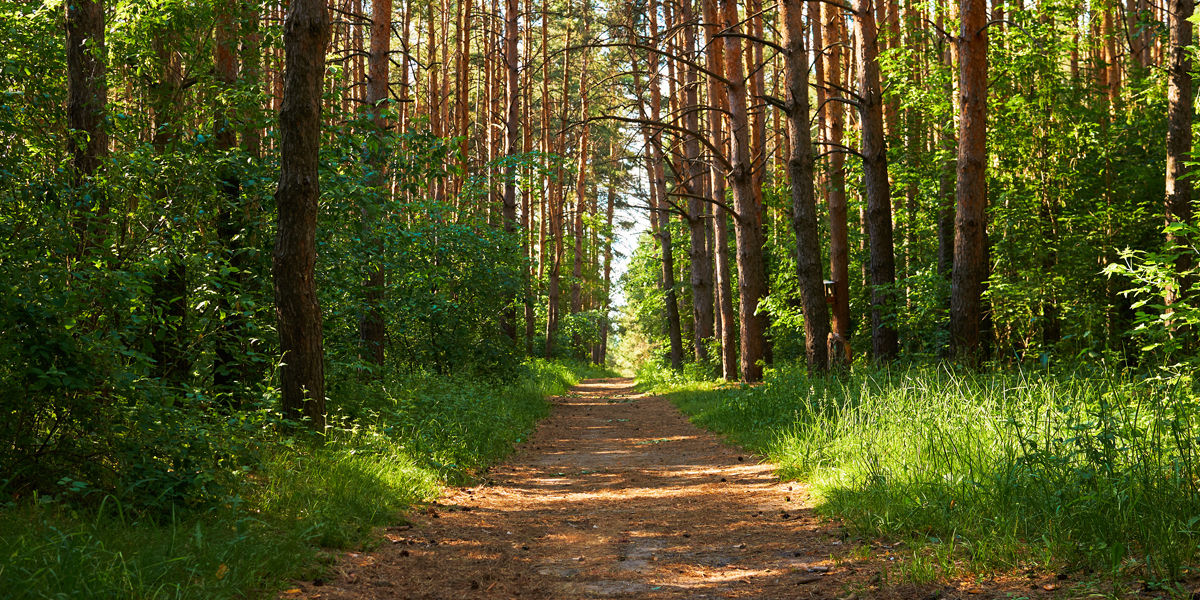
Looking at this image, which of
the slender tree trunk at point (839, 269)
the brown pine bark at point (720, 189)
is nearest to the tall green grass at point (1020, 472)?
the slender tree trunk at point (839, 269)

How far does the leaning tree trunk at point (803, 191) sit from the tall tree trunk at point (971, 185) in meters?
2.53

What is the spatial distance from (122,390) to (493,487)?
354cm

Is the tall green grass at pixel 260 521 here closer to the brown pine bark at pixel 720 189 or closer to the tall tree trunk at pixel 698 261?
the brown pine bark at pixel 720 189

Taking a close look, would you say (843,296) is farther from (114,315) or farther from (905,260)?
(114,315)

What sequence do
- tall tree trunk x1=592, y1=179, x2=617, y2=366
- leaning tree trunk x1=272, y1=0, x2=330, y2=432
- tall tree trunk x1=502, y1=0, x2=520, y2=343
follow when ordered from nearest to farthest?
leaning tree trunk x1=272, y1=0, x2=330, y2=432 → tall tree trunk x1=502, y1=0, x2=520, y2=343 → tall tree trunk x1=592, y1=179, x2=617, y2=366

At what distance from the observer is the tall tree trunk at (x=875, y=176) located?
13180 mm

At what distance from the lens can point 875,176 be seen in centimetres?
1330

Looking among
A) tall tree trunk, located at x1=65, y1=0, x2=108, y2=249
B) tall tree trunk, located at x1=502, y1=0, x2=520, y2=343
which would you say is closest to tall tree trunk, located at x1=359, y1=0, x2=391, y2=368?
tall tree trunk, located at x1=65, y1=0, x2=108, y2=249

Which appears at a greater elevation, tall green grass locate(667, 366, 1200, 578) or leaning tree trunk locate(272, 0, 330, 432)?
leaning tree trunk locate(272, 0, 330, 432)

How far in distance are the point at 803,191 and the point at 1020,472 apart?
26.5 ft

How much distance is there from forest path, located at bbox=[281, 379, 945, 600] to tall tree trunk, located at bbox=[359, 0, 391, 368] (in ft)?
9.88

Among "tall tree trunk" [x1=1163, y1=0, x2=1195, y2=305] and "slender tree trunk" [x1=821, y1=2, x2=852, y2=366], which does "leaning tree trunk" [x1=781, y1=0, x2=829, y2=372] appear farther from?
"tall tree trunk" [x1=1163, y1=0, x2=1195, y2=305]

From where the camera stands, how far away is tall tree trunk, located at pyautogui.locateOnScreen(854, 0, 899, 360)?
13180mm

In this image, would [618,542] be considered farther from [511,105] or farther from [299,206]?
[511,105]
